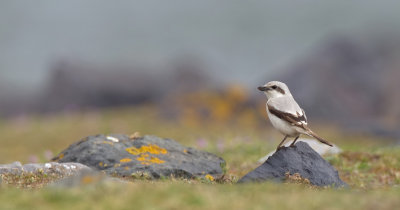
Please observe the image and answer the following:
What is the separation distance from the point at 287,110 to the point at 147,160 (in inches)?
179

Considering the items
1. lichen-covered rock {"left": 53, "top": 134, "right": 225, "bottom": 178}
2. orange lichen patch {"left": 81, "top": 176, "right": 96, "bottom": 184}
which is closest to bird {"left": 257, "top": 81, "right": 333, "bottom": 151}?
lichen-covered rock {"left": 53, "top": 134, "right": 225, "bottom": 178}

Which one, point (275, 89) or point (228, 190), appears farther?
point (275, 89)

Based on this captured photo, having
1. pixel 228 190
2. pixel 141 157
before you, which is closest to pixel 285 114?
pixel 228 190

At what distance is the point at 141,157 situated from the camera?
15.3 m

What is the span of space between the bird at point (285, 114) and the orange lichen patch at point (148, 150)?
4140 mm

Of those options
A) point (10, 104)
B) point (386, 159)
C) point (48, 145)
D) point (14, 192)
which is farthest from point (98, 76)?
point (14, 192)

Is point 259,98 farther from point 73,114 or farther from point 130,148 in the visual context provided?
point 130,148

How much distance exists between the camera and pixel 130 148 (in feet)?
52.2

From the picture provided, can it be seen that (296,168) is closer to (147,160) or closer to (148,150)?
(147,160)

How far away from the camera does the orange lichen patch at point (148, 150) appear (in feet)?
51.5

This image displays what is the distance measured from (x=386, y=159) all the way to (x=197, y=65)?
50331 mm

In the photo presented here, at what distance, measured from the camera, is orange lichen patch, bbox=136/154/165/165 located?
49.0 ft

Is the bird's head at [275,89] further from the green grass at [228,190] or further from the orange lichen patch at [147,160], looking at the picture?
the orange lichen patch at [147,160]

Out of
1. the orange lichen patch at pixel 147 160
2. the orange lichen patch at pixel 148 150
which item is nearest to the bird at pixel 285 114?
the orange lichen patch at pixel 147 160
